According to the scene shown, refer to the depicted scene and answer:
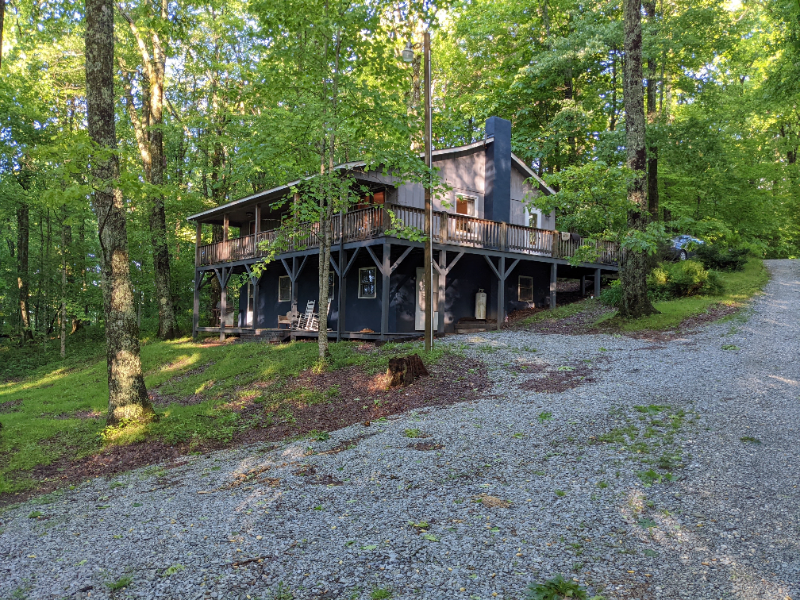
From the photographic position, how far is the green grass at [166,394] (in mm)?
7555

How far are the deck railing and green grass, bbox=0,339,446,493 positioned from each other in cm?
325

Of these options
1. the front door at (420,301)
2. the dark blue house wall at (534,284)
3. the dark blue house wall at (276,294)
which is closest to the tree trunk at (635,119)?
the front door at (420,301)

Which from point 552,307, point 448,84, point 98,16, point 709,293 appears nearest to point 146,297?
point 448,84

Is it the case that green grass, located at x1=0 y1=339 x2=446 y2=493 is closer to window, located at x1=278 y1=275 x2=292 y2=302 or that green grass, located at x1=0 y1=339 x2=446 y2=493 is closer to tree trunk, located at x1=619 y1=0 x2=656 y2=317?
window, located at x1=278 y1=275 x2=292 y2=302

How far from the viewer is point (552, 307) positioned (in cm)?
1895

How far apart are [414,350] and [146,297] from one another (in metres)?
26.4

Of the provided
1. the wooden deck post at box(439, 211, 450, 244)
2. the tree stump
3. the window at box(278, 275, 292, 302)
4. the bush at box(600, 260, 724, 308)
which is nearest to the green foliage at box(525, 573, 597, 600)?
the tree stump

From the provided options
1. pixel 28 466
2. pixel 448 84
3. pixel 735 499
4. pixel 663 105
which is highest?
pixel 448 84

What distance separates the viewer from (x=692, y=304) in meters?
14.9

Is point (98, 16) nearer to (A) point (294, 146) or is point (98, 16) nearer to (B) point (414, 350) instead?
(A) point (294, 146)

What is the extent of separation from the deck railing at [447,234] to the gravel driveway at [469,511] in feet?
25.5

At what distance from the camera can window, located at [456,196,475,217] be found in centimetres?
1914

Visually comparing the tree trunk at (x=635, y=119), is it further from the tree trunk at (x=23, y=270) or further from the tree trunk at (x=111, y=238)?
the tree trunk at (x=23, y=270)

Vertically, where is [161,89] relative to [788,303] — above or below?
above
